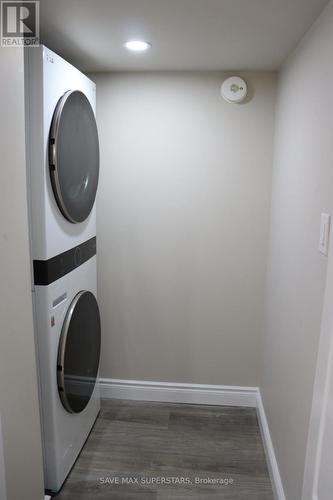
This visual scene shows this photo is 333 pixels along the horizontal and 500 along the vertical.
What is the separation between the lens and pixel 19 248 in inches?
50.3

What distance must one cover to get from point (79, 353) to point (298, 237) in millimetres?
1174

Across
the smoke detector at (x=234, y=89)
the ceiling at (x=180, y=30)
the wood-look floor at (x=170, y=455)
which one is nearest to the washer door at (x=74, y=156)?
the ceiling at (x=180, y=30)

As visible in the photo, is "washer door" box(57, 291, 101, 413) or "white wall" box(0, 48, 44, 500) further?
"washer door" box(57, 291, 101, 413)

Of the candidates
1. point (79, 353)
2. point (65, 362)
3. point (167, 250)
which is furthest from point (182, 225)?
point (65, 362)

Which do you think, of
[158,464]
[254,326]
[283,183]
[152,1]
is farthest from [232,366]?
[152,1]

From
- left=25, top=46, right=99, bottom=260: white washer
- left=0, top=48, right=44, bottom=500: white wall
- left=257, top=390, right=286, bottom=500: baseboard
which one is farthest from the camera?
left=257, top=390, right=286, bottom=500: baseboard

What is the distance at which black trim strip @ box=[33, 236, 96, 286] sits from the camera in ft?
5.07

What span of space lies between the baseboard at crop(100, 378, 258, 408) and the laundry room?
0.5 inches

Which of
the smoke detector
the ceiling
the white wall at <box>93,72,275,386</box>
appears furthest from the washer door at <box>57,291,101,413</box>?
the smoke detector

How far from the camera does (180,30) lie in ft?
5.00

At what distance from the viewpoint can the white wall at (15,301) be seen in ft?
3.86

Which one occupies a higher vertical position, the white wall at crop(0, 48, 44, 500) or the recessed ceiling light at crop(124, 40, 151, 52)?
the recessed ceiling light at crop(124, 40, 151, 52)

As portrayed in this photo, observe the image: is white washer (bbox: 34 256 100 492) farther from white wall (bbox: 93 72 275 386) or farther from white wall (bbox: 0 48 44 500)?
white wall (bbox: 93 72 275 386)

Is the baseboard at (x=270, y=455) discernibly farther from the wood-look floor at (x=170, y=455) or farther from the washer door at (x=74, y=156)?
the washer door at (x=74, y=156)
